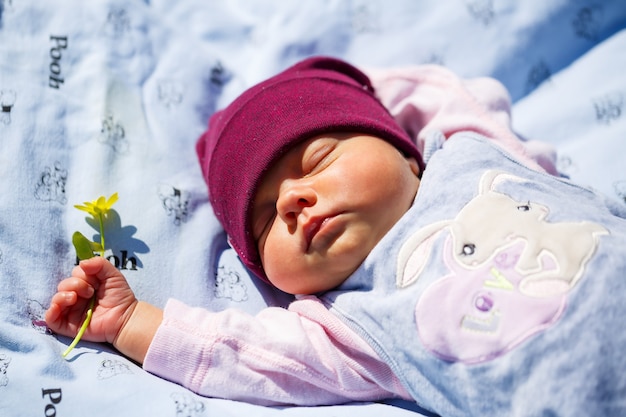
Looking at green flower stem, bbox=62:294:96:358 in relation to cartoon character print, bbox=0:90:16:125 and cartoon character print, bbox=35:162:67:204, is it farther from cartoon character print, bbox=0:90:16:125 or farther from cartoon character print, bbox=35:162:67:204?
cartoon character print, bbox=0:90:16:125

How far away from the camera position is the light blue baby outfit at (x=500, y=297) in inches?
43.6

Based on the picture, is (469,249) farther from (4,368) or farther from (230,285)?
(4,368)

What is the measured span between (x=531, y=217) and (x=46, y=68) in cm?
137

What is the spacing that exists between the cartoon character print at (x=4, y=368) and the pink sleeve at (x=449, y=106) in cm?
113

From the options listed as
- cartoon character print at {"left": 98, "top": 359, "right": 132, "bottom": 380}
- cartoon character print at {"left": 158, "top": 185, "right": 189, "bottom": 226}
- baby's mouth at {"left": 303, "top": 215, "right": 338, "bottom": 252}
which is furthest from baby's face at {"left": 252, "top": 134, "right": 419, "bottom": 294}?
cartoon character print at {"left": 98, "top": 359, "right": 132, "bottom": 380}

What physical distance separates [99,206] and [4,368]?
0.45 meters

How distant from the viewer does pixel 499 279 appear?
1.21 meters

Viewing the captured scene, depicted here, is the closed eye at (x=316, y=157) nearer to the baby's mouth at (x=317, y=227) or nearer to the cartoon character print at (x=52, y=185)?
the baby's mouth at (x=317, y=227)

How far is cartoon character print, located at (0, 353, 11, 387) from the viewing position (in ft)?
3.98

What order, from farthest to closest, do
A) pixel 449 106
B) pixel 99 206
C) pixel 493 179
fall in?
pixel 449 106, pixel 99 206, pixel 493 179

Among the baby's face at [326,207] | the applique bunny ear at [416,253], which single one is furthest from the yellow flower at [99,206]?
the applique bunny ear at [416,253]

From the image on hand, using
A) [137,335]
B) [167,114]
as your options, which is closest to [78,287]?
[137,335]

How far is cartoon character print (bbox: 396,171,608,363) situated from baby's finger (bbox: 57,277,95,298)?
690 millimetres

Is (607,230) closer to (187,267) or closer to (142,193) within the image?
(187,267)
